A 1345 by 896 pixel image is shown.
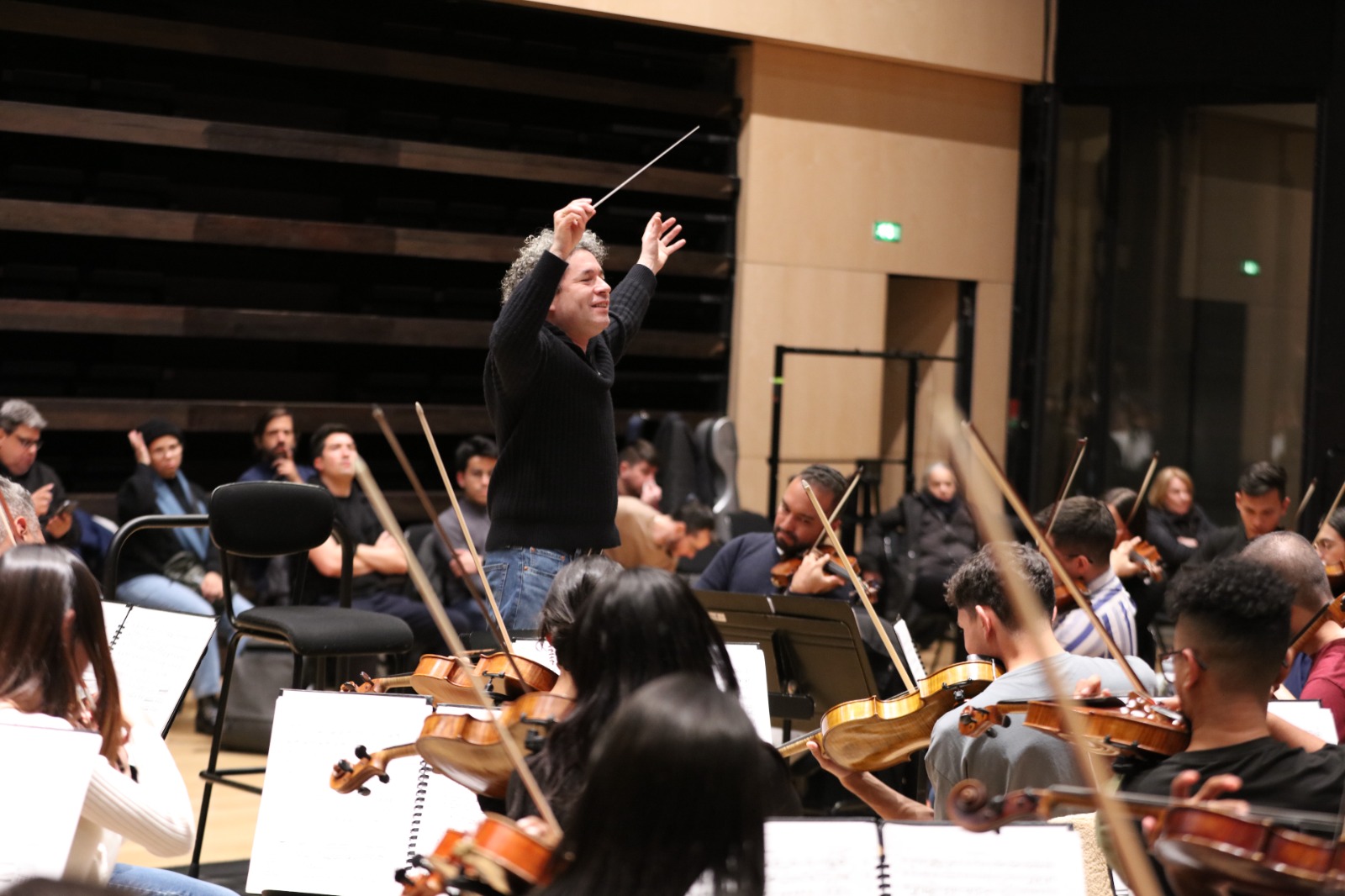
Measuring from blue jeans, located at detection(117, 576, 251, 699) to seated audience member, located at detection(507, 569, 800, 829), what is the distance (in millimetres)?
3540

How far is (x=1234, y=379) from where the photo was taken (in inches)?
332

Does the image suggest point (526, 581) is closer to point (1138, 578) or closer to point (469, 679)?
point (469, 679)

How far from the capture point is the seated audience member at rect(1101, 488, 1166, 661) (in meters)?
4.84

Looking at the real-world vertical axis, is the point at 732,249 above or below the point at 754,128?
below

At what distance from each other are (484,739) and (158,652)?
115 cm

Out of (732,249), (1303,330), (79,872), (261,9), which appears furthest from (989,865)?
(1303,330)

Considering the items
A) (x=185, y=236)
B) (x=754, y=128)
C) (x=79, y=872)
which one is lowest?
(x=79, y=872)

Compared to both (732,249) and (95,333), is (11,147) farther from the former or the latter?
(732,249)

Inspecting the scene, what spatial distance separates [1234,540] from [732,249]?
3198 millimetres

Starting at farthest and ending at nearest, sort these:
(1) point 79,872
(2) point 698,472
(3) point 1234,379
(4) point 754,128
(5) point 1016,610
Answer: (3) point 1234,379, (4) point 754,128, (2) point 698,472, (5) point 1016,610, (1) point 79,872

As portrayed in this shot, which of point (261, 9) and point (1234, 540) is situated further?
point (261, 9)

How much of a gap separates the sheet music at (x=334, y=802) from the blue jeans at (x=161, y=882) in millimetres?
148

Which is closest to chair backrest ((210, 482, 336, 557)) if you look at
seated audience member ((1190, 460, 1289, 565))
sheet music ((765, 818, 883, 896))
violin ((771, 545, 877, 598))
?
violin ((771, 545, 877, 598))

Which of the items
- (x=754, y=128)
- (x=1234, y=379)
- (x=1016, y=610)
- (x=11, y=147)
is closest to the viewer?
(x=1016, y=610)
